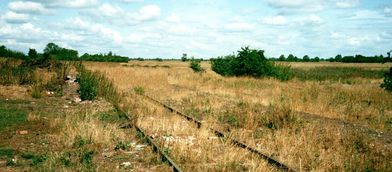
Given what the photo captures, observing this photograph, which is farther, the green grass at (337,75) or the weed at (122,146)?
the green grass at (337,75)

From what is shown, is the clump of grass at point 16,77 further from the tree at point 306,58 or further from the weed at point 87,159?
the tree at point 306,58

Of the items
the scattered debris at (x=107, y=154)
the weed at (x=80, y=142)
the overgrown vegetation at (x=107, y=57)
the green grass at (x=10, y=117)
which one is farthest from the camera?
the overgrown vegetation at (x=107, y=57)

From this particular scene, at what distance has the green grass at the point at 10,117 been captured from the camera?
11927 millimetres

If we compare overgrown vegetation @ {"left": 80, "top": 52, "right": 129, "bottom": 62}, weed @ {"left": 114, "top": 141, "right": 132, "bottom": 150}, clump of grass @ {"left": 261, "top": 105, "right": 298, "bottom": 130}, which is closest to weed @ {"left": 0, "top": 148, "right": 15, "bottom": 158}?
weed @ {"left": 114, "top": 141, "right": 132, "bottom": 150}

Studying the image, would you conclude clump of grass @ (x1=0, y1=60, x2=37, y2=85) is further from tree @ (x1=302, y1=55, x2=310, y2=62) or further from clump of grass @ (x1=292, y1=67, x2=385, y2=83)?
tree @ (x1=302, y1=55, x2=310, y2=62)

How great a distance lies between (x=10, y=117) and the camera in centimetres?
1306

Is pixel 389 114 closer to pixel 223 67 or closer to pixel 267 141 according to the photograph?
pixel 267 141

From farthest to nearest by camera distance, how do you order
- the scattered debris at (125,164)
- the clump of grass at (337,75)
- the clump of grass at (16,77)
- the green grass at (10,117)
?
the clump of grass at (337,75) → the clump of grass at (16,77) → the green grass at (10,117) → the scattered debris at (125,164)

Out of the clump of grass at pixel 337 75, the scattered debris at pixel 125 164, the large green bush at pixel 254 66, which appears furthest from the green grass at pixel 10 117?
the clump of grass at pixel 337 75

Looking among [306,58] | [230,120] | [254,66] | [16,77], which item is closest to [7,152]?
[230,120]

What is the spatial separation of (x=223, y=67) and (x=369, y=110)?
33.1m

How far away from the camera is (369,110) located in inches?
652

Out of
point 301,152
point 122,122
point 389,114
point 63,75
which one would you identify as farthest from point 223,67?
point 301,152

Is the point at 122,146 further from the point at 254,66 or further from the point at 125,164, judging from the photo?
the point at 254,66
